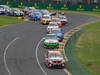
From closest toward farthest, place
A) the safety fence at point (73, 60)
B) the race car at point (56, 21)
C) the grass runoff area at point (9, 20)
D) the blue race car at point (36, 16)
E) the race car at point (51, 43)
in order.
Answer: the safety fence at point (73, 60), the race car at point (51, 43), the race car at point (56, 21), the grass runoff area at point (9, 20), the blue race car at point (36, 16)

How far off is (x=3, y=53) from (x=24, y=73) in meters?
9.53

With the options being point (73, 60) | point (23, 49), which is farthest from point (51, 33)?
point (73, 60)

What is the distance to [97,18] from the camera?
80750 millimetres

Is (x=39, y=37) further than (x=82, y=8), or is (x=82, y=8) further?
(x=82, y=8)

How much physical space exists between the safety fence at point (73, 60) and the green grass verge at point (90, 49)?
0.50m

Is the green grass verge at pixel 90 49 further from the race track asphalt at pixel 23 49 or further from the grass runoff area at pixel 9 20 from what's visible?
the grass runoff area at pixel 9 20

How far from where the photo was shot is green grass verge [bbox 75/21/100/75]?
1653 inches

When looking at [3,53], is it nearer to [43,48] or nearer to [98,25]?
[43,48]

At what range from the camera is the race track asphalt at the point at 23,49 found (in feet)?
128

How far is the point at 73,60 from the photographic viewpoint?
43.5 metres

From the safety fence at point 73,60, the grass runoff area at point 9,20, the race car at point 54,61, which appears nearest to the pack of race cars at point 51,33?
the race car at point 54,61

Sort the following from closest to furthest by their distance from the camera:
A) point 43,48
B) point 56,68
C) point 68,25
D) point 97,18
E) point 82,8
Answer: point 56,68, point 43,48, point 68,25, point 97,18, point 82,8

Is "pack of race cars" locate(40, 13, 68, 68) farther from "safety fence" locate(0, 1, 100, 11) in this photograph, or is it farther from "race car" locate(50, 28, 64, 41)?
"safety fence" locate(0, 1, 100, 11)

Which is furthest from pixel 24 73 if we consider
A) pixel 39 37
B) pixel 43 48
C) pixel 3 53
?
pixel 39 37
